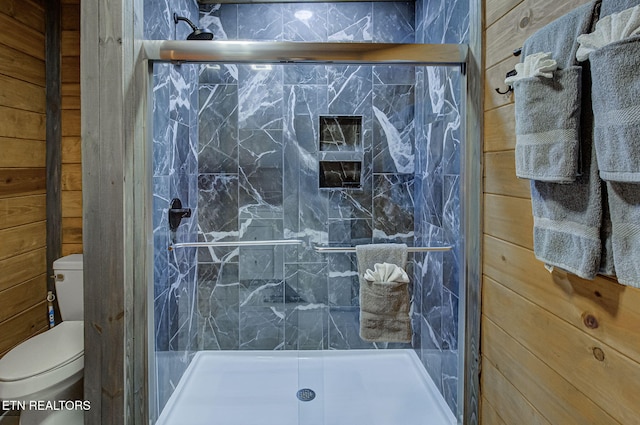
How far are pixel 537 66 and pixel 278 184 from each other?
152 centimetres

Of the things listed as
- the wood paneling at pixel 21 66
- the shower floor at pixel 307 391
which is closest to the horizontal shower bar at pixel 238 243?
the shower floor at pixel 307 391

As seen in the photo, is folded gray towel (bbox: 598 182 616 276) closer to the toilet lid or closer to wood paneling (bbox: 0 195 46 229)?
the toilet lid

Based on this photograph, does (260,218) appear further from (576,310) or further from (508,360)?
(576,310)

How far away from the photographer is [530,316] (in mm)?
1276

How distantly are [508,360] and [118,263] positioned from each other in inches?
64.9

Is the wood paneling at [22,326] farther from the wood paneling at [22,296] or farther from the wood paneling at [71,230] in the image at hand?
the wood paneling at [71,230]

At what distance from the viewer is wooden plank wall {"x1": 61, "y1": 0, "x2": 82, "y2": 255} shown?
2.21 metres

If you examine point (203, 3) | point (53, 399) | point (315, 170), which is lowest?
point (53, 399)

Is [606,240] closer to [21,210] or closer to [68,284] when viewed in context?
[68,284]

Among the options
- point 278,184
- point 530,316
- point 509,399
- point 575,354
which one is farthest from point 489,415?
point 278,184

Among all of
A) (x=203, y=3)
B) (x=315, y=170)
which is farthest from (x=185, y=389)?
(x=203, y=3)

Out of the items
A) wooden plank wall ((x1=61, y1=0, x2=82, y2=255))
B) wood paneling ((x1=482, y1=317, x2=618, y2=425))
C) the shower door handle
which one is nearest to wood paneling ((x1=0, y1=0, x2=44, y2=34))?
wooden plank wall ((x1=61, y1=0, x2=82, y2=255))

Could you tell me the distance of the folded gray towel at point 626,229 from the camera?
78 cm

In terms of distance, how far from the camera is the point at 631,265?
0.80 m
